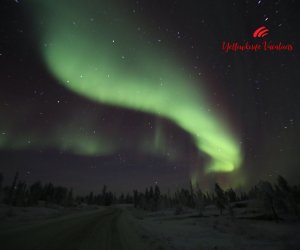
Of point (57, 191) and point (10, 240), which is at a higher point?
point (57, 191)

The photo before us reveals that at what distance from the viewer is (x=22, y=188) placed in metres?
105

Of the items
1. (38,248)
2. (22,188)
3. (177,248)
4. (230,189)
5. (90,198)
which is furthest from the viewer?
(90,198)

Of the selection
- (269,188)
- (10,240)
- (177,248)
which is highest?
(269,188)

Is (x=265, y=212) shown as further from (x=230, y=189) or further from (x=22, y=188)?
(x=22, y=188)

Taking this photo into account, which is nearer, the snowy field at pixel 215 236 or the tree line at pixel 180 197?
the snowy field at pixel 215 236

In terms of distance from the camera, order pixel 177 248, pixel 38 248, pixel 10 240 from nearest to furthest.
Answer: pixel 38 248, pixel 10 240, pixel 177 248

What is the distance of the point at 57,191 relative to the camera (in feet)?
436

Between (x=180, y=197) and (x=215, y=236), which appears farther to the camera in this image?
(x=180, y=197)

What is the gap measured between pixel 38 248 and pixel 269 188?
7687cm

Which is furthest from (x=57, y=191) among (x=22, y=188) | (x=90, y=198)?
(x=90, y=198)

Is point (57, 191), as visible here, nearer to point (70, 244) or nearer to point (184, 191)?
point (184, 191)

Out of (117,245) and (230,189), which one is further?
(230,189)

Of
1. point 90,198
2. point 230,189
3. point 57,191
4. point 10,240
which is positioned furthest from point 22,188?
point 230,189

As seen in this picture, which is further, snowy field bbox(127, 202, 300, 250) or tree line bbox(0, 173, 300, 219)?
tree line bbox(0, 173, 300, 219)
